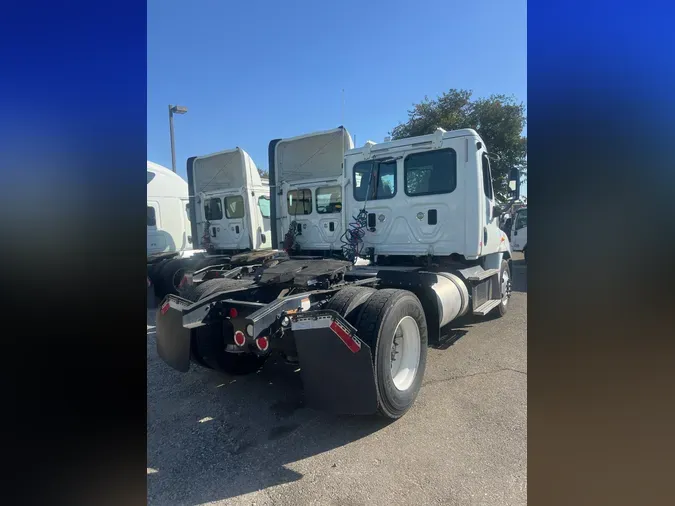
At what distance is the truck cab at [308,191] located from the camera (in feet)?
24.2

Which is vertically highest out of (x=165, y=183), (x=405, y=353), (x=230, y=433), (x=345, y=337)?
(x=165, y=183)

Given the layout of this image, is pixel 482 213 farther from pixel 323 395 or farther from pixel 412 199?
pixel 323 395

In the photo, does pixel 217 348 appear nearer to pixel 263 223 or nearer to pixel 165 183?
pixel 263 223

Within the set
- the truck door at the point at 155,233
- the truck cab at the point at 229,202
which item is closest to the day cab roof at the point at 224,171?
the truck cab at the point at 229,202

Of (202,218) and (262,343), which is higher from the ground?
(202,218)

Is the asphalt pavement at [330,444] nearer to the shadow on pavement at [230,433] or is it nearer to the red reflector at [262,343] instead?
the shadow on pavement at [230,433]

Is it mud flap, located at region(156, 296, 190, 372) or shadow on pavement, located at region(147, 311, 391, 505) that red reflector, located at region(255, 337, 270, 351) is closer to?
mud flap, located at region(156, 296, 190, 372)

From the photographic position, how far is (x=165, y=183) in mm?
11078

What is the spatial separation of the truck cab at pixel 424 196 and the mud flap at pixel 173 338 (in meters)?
3.26

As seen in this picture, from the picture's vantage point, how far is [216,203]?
1020 cm

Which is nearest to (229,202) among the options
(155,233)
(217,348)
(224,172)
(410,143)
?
(224,172)

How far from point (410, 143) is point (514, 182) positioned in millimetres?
1956

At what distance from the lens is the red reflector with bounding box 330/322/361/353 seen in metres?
3.01
